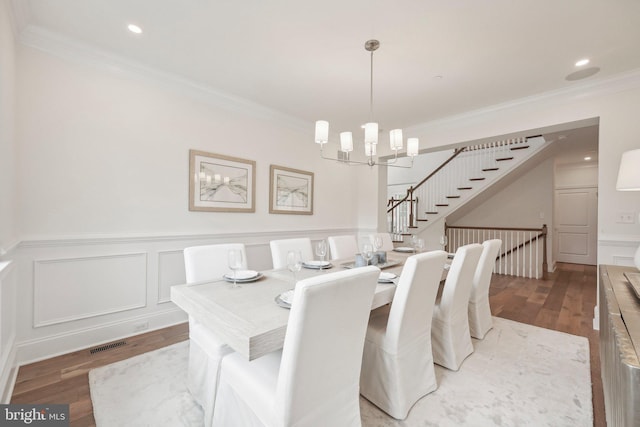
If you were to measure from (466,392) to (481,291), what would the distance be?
106 centimetres

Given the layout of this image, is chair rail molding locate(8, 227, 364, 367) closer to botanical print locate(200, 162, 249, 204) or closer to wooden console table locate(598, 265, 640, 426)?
botanical print locate(200, 162, 249, 204)

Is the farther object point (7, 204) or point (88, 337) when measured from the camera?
point (88, 337)

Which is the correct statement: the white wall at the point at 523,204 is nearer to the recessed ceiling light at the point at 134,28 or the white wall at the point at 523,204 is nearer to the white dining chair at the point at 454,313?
the white dining chair at the point at 454,313

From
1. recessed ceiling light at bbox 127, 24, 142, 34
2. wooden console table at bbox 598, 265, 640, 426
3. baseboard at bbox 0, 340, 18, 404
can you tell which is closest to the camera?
wooden console table at bbox 598, 265, 640, 426

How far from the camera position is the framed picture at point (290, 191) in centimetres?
371

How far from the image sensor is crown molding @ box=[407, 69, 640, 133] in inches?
105

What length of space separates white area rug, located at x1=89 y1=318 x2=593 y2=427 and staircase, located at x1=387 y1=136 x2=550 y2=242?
3617mm

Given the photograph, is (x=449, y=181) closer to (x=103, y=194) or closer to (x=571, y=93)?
(x=571, y=93)

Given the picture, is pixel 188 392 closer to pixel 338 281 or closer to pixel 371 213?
pixel 338 281

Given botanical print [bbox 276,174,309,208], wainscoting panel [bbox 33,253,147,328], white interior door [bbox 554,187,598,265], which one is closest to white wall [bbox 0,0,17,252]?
wainscoting panel [bbox 33,253,147,328]

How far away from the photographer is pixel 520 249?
5.30m

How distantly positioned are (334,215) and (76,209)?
3250 mm

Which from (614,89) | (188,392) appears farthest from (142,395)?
(614,89)

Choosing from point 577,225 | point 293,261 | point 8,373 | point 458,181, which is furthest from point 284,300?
point 577,225
